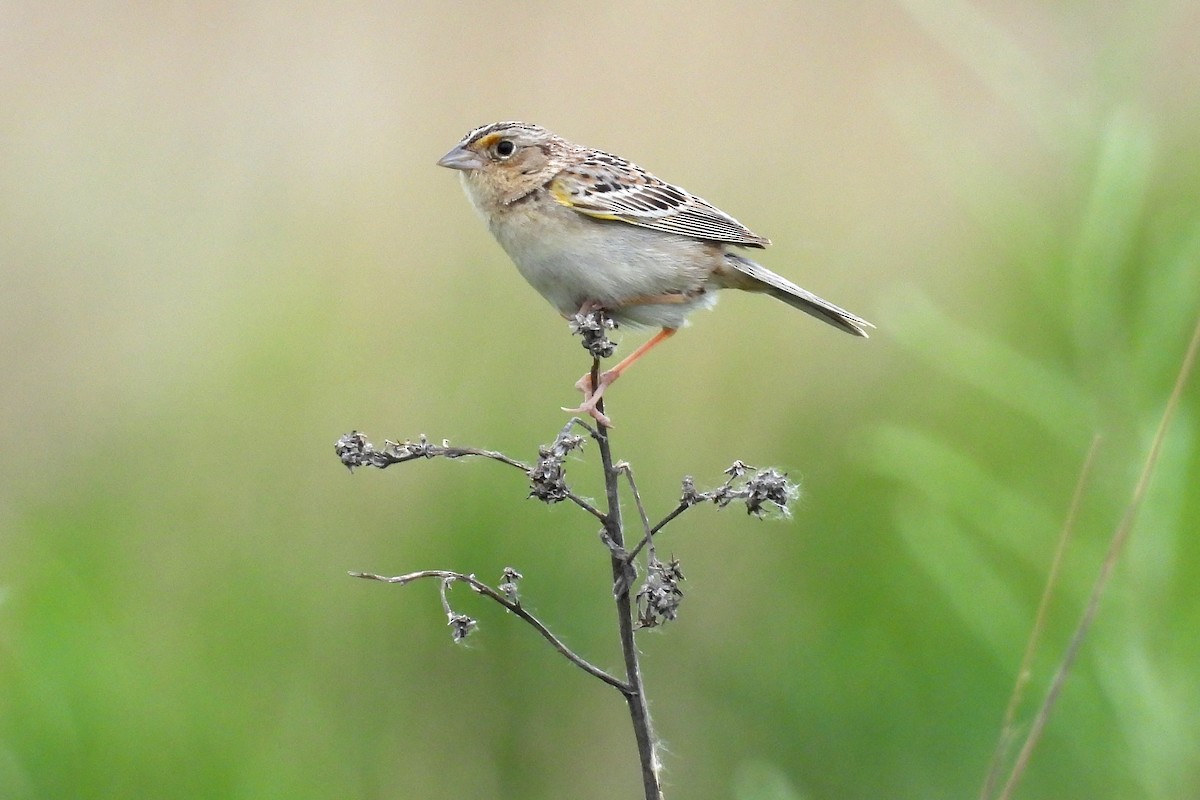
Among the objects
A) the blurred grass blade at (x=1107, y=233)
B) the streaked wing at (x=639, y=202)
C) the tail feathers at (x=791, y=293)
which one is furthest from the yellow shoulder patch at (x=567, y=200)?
the blurred grass blade at (x=1107, y=233)

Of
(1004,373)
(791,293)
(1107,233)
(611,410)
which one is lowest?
(1004,373)

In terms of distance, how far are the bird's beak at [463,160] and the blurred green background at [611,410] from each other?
1.05 meters

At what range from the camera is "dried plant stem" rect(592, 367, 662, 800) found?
88.4 inches

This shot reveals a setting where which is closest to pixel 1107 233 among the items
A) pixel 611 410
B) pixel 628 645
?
pixel 628 645

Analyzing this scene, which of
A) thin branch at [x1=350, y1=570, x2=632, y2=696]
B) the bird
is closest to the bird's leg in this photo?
the bird

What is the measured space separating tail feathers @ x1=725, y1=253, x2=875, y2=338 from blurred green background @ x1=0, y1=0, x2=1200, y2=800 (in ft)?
0.61

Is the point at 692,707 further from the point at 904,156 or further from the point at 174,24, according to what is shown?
the point at 174,24

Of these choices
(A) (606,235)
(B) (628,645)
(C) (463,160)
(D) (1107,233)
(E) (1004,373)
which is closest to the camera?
(B) (628,645)

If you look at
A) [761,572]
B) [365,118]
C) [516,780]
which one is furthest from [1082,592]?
[365,118]

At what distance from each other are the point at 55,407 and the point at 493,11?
332 cm

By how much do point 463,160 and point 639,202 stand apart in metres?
0.59

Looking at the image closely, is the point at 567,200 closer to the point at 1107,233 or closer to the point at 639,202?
the point at 639,202

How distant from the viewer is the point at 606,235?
409cm

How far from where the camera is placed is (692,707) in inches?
173
